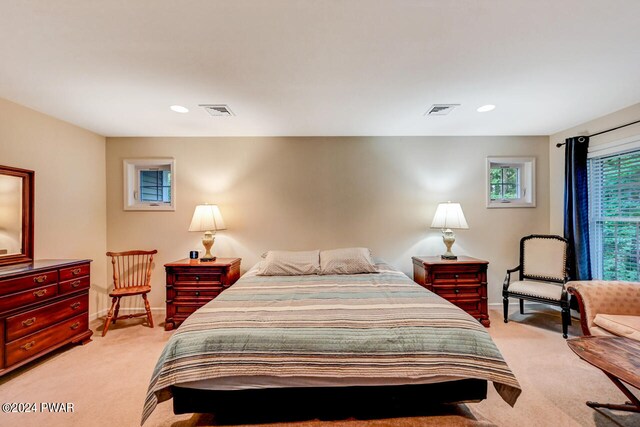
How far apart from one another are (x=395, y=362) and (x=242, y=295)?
1.27 meters

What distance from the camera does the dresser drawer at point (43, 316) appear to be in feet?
6.87

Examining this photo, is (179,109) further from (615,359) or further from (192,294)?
(615,359)

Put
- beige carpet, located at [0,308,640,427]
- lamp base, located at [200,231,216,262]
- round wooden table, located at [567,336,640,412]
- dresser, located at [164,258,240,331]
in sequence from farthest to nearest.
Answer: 1. lamp base, located at [200,231,216,262]
2. dresser, located at [164,258,240,331]
3. beige carpet, located at [0,308,640,427]
4. round wooden table, located at [567,336,640,412]

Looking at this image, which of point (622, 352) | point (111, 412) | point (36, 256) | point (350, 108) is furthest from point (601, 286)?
point (36, 256)

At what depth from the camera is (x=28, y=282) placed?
2199 millimetres

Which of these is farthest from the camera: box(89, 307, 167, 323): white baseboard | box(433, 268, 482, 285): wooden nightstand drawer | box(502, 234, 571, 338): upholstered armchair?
box(89, 307, 167, 323): white baseboard

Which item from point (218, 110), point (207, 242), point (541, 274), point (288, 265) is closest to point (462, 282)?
point (541, 274)

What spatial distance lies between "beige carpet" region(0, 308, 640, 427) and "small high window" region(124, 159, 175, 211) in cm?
175

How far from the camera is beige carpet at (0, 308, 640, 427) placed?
1650 mm

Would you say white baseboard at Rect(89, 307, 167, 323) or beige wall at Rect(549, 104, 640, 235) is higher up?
beige wall at Rect(549, 104, 640, 235)

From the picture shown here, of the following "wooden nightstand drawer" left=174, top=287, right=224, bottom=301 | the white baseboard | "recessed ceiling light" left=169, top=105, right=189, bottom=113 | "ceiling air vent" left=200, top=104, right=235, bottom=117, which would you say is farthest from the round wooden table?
the white baseboard

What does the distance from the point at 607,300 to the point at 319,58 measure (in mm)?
3127

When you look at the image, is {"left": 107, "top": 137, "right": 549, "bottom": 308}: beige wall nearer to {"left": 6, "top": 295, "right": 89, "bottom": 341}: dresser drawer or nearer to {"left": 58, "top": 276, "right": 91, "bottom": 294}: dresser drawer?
{"left": 58, "top": 276, "right": 91, "bottom": 294}: dresser drawer

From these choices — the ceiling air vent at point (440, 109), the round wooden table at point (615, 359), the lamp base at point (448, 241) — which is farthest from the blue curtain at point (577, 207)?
the ceiling air vent at point (440, 109)
